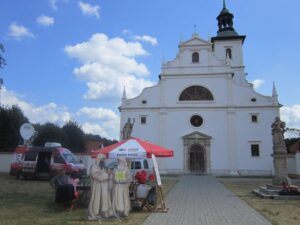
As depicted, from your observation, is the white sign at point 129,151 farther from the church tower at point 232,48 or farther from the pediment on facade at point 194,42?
the church tower at point 232,48

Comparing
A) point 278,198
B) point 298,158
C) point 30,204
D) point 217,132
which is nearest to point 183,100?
point 217,132

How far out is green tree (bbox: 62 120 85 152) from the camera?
59531 mm

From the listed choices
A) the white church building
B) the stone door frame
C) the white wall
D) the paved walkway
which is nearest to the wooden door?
the white church building

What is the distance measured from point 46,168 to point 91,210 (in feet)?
51.2

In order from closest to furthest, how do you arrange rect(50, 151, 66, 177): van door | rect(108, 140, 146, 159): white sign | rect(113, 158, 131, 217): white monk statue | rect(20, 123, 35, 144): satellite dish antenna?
1. rect(113, 158, 131, 217): white monk statue
2. rect(108, 140, 146, 159): white sign
3. rect(50, 151, 66, 177): van door
4. rect(20, 123, 35, 144): satellite dish antenna

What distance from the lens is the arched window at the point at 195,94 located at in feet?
121

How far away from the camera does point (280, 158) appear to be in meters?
16.5

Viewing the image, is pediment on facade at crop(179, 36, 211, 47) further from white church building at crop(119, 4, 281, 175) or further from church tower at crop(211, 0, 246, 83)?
church tower at crop(211, 0, 246, 83)

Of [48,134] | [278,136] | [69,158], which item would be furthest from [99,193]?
[48,134]

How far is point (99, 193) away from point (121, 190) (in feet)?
2.25

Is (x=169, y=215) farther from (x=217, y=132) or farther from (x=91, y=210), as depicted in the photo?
(x=217, y=132)

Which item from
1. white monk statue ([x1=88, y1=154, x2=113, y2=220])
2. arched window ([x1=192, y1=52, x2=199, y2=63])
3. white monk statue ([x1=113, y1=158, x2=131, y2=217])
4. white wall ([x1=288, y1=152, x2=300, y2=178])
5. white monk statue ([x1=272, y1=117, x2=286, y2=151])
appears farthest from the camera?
arched window ([x1=192, y1=52, x2=199, y2=63])

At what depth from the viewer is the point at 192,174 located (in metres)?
34.8

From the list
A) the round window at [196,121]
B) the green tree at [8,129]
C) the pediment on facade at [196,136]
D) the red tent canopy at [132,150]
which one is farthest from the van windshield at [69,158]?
the green tree at [8,129]
